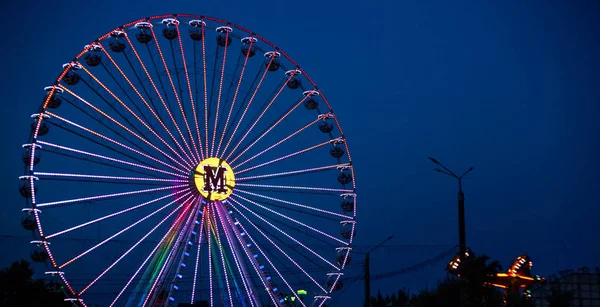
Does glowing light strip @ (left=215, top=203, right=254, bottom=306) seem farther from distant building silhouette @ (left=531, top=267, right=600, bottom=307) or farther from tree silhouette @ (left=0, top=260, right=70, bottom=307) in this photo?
distant building silhouette @ (left=531, top=267, right=600, bottom=307)

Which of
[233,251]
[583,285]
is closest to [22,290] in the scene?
[233,251]

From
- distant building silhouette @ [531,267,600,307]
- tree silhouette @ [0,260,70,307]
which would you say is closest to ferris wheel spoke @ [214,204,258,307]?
tree silhouette @ [0,260,70,307]

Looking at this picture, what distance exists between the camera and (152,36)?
36.3 m

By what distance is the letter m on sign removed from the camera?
35.2 meters

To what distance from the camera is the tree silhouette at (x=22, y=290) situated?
136 feet

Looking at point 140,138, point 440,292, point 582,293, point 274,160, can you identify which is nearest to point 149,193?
point 140,138

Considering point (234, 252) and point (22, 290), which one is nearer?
point (234, 252)

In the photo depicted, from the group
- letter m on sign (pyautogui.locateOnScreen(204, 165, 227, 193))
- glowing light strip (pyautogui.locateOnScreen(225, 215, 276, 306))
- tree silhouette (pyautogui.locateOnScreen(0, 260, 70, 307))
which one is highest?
letter m on sign (pyautogui.locateOnScreen(204, 165, 227, 193))

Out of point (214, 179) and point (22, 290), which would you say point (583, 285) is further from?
point (22, 290)

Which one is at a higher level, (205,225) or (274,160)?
(274,160)

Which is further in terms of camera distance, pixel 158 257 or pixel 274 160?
pixel 274 160

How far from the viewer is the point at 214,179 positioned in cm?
3544

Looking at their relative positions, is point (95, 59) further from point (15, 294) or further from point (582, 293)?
point (582, 293)

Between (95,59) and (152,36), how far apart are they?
2.86 m
